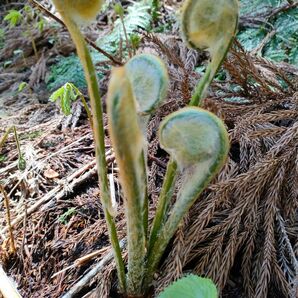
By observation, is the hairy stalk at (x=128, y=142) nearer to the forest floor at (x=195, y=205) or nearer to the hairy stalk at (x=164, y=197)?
the hairy stalk at (x=164, y=197)

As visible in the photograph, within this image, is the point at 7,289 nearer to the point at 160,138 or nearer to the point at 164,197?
the point at 164,197

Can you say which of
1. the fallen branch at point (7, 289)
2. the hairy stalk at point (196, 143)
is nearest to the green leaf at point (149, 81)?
the hairy stalk at point (196, 143)

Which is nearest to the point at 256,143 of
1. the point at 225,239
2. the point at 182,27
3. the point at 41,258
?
the point at 225,239

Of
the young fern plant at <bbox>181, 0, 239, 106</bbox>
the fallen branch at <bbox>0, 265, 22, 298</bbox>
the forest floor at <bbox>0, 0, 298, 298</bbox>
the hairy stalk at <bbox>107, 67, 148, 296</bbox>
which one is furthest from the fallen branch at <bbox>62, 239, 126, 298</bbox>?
the young fern plant at <bbox>181, 0, 239, 106</bbox>

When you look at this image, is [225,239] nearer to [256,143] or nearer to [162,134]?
[256,143]

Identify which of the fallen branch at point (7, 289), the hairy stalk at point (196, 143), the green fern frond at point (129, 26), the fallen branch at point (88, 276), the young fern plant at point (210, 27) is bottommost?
the green fern frond at point (129, 26)

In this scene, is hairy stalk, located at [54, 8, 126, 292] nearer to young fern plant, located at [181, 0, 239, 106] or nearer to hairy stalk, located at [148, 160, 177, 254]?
hairy stalk, located at [148, 160, 177, 254]
